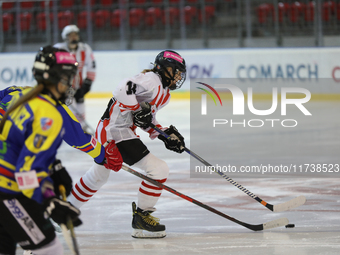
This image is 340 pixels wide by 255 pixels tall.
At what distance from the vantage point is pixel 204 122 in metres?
7.41

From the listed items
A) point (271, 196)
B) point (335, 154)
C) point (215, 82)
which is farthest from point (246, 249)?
point (215, 82)

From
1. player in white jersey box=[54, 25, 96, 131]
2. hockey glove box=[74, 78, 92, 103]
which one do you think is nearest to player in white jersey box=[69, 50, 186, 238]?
player in white jersey box=[54, 25, 96, 131]

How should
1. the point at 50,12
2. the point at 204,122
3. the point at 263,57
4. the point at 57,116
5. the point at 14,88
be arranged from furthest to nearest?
the point at 50,12, the point at 263,57, the point at 204,122, the point at 14,88, the point at 57,116

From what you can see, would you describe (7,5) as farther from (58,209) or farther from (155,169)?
(58,209)

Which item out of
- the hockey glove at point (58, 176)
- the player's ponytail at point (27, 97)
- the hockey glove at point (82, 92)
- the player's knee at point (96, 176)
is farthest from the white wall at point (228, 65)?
the player's ponytail at point (27, 97)

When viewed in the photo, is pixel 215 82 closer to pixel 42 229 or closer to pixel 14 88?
pixel 14 88

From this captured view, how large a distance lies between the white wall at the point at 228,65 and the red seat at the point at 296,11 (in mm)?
612

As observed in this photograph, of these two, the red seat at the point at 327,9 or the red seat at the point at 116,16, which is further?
the red seat at the point at 116,16

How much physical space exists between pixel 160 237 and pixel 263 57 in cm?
633

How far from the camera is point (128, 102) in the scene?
9.48 feet

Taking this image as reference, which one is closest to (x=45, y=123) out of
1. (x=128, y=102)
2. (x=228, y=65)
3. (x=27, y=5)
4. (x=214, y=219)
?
(x=128, y=102)

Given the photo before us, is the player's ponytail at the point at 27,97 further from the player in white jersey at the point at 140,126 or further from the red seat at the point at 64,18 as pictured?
the red seat at the point at 64,18

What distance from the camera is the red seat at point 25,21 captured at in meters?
9.95

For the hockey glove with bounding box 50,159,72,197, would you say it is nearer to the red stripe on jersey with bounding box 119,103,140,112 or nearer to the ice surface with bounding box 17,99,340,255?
the ice surface with bounding box 17,99,340,255
